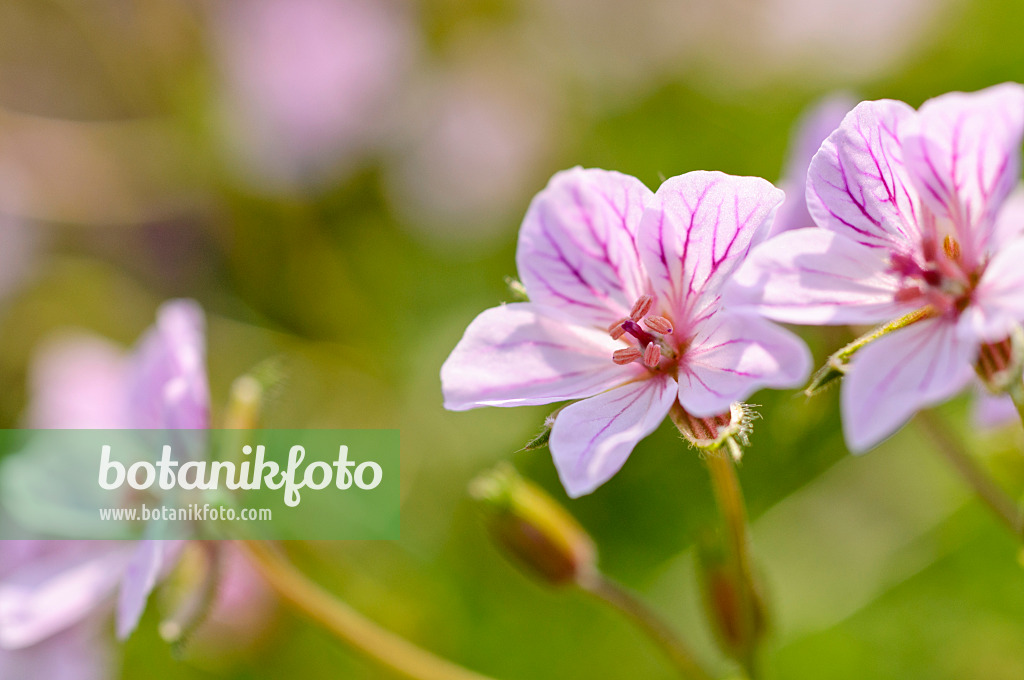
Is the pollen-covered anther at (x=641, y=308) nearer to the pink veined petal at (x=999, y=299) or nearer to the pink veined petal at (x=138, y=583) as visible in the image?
the pink veined petal at (x=999, y=299)

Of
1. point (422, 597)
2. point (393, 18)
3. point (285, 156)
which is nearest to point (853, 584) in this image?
point (422, 597)

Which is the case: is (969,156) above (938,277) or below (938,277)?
above

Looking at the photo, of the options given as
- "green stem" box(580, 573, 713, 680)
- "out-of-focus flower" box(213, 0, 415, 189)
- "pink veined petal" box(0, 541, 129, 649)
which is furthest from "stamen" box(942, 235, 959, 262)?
"out-of-focus flower" box(213, 0, 415, 189)

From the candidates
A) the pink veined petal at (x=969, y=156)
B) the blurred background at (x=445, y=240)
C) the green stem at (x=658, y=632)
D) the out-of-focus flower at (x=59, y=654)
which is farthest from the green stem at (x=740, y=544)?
the out-of-focus flower at (x=59, y=654)

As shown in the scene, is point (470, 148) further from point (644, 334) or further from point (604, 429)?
point (604, 429)

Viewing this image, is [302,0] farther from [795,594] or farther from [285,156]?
[795,594]

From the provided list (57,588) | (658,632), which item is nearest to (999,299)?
(658,632)
